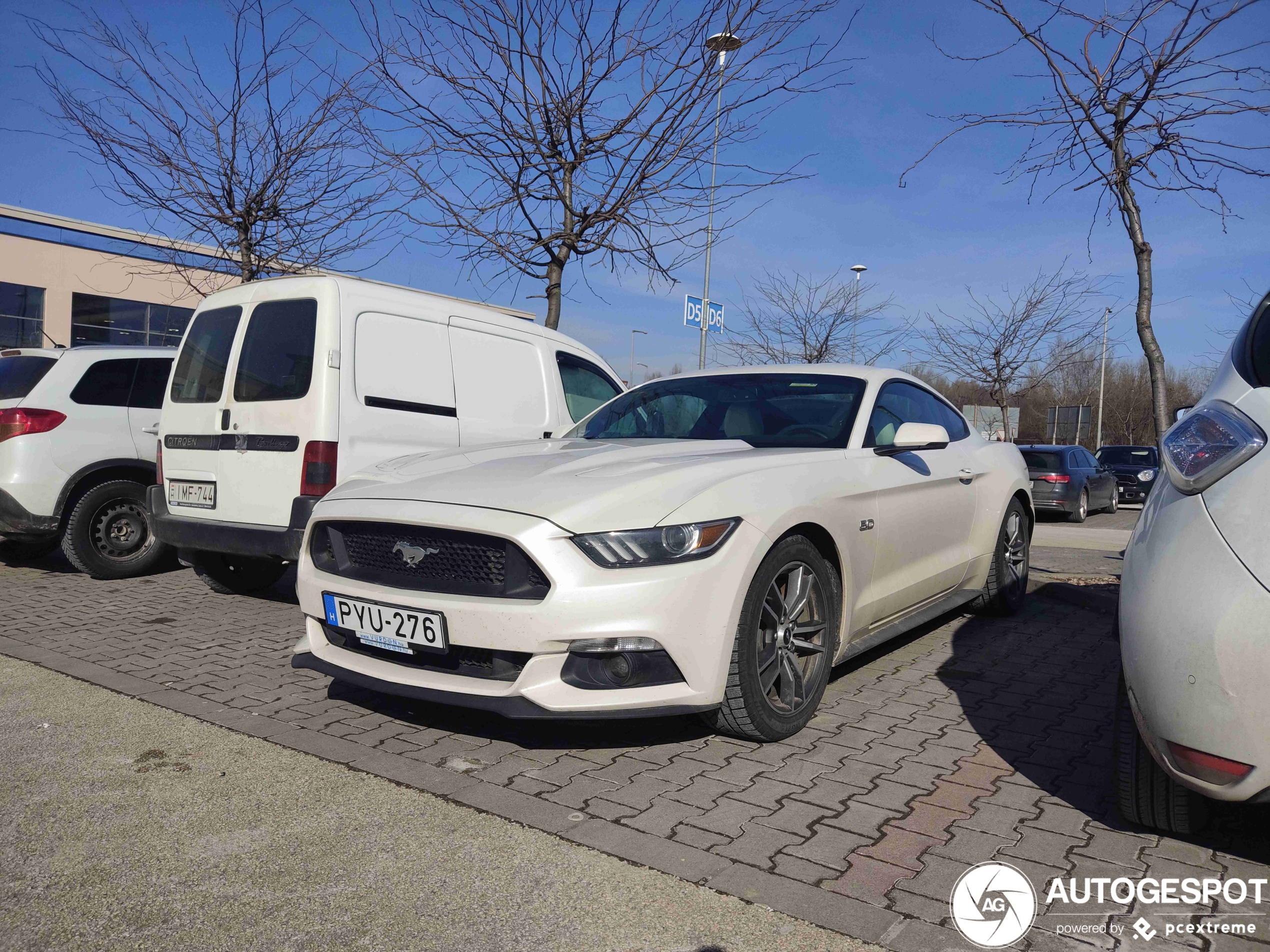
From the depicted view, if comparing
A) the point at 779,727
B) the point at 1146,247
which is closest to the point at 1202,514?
the point at 779,727

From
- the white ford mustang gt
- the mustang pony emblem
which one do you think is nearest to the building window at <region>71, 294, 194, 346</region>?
the white ford mustang gt

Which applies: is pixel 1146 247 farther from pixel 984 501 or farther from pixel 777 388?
pixel 777 388

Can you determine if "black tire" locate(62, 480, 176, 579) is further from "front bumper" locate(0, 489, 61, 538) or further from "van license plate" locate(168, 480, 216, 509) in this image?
"van license plate" locate(168, 480, 216, 509)

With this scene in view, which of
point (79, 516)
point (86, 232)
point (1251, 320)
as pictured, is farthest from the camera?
point (86, 232)

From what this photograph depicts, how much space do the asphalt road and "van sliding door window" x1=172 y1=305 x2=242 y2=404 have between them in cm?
280

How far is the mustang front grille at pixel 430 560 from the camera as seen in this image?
3131 millimetres

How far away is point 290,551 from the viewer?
16.6 ft

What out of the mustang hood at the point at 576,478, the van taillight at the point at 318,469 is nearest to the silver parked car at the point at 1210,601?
the mustang hood at the point at 576,478

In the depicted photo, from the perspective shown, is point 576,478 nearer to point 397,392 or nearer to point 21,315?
point 397,392

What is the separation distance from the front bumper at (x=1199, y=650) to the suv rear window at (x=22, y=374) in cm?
730

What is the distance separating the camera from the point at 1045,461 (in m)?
17.1

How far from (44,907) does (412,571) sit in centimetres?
143

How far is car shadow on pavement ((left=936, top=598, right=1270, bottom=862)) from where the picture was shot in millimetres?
2924

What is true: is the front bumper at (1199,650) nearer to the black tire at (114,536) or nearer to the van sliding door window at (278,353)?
the van sliding door window at (278,353)
